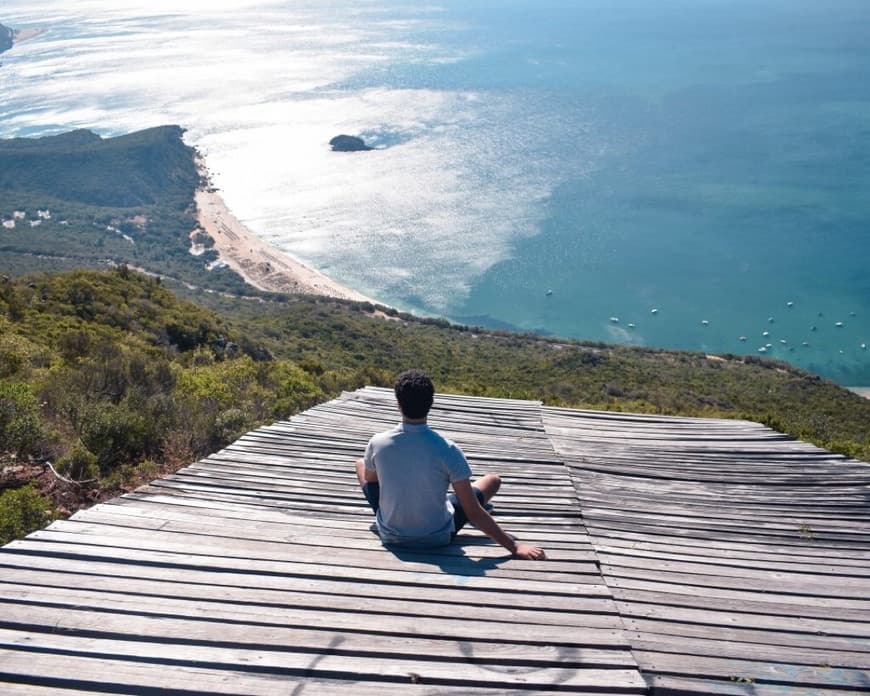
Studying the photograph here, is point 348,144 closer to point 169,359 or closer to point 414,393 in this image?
A: point 169,359

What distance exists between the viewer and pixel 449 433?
25.1 ft

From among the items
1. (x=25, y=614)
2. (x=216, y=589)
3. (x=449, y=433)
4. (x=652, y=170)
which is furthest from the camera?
(x=652, y=170)

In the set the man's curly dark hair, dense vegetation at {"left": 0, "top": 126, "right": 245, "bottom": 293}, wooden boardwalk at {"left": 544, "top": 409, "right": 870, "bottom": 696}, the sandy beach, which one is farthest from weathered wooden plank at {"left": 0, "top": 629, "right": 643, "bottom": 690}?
dense vegetation at {"left": 0, "top": 126, "right": 245, "bottom": 293}

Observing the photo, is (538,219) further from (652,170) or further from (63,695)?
(63,695)

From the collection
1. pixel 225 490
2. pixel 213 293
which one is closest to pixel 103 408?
pixel 225 490

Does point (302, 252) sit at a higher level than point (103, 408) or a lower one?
lower

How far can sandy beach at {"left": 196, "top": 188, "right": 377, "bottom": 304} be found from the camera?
182ft

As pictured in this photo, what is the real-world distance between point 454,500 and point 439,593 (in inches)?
33.6

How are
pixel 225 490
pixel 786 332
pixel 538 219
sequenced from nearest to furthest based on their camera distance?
pixel 225 490
pixel 786 332
pixel 538 219

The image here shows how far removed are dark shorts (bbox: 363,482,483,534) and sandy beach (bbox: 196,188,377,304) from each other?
161 feet

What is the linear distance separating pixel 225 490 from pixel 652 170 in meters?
77.4

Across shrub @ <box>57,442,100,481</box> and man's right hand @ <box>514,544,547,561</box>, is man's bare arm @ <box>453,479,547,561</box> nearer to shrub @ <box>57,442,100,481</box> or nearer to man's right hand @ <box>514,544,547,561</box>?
man's right hand @ <box>514,544,547,561</box>

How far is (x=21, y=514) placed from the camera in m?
5.76

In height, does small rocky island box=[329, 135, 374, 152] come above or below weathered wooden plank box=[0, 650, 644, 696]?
below
